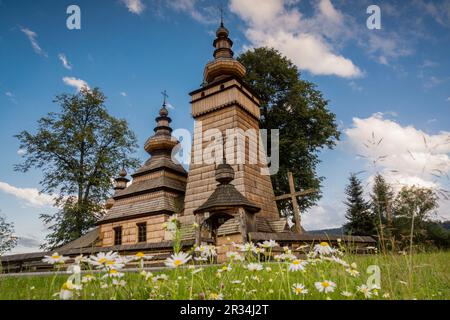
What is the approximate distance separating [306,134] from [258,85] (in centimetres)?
545

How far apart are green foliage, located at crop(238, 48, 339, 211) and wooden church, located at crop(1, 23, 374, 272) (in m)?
2.84

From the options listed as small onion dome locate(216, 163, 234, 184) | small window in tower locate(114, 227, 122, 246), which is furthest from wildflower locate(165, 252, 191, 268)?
small window in tower locate(114, 227, 122, 246)

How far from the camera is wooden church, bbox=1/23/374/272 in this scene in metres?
15.0

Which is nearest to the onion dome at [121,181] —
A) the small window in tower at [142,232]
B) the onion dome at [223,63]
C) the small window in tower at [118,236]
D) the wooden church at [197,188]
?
the wooden church at [197,188]

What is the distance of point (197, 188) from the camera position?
1748cm

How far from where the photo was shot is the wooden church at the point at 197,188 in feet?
49.3

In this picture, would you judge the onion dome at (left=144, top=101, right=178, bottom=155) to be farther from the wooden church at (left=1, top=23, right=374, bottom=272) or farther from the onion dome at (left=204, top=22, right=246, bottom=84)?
the onion dome at (left=204, top=22, right=246, bottom=84)

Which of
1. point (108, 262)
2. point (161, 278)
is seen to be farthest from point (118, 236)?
point (108, 262)

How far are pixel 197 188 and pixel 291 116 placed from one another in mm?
9932

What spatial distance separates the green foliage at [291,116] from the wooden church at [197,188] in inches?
112

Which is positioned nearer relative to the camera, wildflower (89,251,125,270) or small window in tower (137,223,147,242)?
wildflower (89,251,125,270)

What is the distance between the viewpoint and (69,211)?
74.4ft
